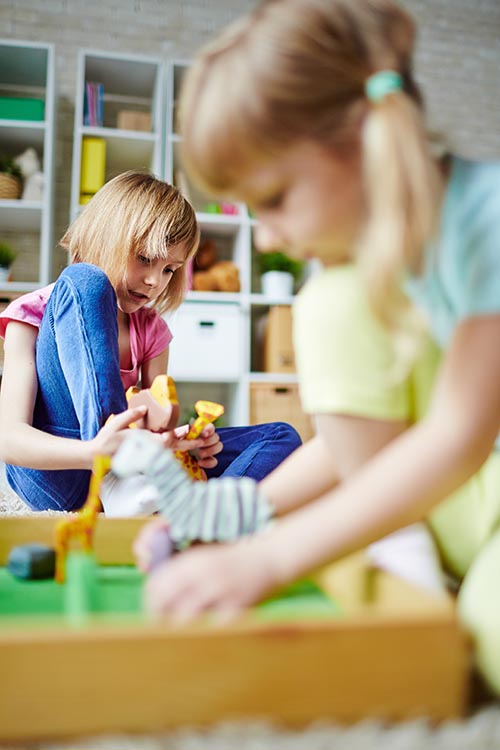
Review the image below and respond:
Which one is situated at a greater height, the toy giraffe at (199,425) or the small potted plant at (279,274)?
the small potted plant at (279,274)

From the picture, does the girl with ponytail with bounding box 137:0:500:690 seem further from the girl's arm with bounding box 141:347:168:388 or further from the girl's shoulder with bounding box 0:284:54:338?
the girl's arm with bounding box 141:347:168:388

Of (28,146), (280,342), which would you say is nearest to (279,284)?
(280,342)

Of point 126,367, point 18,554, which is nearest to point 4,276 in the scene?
point 126,367

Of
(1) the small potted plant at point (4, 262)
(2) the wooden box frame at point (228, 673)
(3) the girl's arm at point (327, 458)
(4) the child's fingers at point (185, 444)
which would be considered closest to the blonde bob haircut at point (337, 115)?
(3) the girl's arm at point (327, 458)

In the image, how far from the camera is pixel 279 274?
10.1ft

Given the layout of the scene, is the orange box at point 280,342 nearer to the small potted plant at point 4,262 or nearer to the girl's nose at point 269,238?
the small potted plant at point 4,262

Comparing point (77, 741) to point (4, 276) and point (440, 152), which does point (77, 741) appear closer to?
point (440, 152)

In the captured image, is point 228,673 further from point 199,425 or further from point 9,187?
point 9,187

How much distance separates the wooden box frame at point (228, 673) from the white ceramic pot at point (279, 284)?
268 cm

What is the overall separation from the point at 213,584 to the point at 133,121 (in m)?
2.91

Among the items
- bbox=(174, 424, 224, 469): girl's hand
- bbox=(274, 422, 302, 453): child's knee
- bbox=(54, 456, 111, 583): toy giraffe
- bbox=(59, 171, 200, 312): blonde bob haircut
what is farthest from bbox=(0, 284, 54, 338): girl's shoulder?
bbox=(54, 456, 111, 583): toy giraffe

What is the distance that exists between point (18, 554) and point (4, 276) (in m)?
2.33

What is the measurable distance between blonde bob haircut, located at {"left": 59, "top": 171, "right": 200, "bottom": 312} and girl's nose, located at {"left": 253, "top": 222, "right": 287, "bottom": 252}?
692 millimetres

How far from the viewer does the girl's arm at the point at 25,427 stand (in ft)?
3.26
